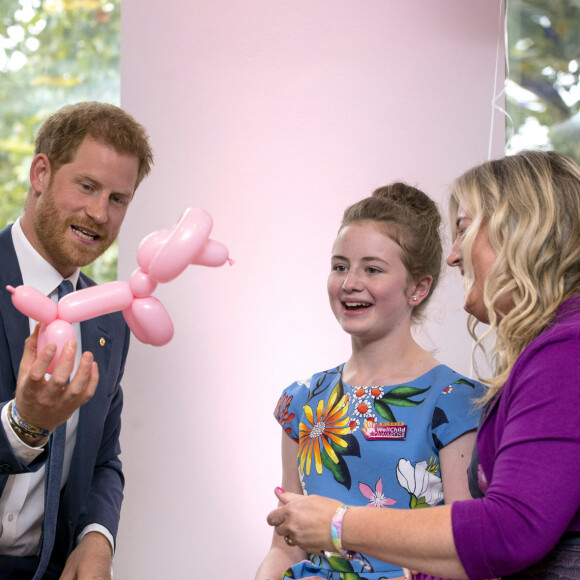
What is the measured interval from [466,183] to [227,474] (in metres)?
1.53

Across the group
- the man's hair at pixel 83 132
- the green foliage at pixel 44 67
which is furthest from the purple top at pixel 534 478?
the green foliage at pixel 44 67

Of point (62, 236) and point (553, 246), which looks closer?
point (553, 246)

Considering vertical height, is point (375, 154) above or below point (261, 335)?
above

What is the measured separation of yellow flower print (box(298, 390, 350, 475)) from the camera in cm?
178

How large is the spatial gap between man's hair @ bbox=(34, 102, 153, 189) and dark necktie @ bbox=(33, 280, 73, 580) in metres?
0.71

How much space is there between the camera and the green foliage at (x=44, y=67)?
3.28 metres

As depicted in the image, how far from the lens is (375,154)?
2.62 metres

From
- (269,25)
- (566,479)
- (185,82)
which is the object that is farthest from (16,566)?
(269,25)

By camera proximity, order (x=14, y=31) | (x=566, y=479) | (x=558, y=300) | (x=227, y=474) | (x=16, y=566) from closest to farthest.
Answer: (x=566, y=479), (x=558, y=300), (x=16, y=566), (x=227, y=474), (x=14, y=31)

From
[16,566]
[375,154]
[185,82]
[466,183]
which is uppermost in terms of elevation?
[185,82]

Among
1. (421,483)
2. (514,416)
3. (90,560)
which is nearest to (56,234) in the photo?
(90,560)

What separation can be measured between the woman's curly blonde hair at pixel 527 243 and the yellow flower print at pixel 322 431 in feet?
1.69

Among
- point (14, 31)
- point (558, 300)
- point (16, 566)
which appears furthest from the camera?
point (14, 31)

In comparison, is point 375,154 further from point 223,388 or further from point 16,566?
point 16,566
